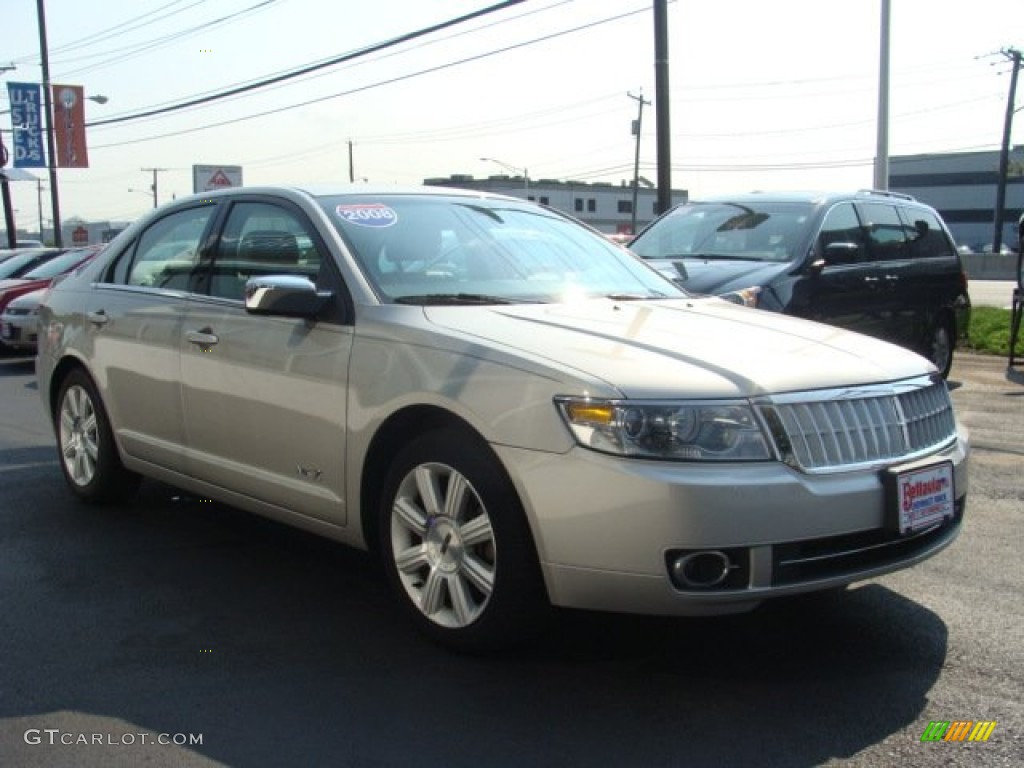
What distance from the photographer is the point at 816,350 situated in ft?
12.4

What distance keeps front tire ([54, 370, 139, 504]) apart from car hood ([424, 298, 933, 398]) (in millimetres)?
2461

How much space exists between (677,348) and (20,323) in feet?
38.0

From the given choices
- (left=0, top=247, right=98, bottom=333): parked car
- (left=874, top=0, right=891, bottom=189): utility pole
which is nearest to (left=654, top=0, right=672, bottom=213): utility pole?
(left=874, top=0, right=891, bottom=189): utility pole

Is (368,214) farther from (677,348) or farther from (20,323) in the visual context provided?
(20,323)

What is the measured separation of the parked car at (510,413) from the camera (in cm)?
323

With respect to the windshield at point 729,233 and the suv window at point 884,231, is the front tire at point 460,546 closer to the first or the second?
the windshield at point 729,233

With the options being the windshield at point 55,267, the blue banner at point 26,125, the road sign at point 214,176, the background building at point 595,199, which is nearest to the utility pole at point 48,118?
the blue banner at point 26,125

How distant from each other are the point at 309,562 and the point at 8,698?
1.60 m

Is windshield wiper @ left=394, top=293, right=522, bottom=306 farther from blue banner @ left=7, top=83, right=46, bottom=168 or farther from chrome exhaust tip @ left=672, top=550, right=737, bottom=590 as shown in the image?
blue banner @ left=7, top=83, right=46, bottom=168

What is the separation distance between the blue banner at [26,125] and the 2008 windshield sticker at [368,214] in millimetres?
31551

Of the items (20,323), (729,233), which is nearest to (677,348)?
(729,233)

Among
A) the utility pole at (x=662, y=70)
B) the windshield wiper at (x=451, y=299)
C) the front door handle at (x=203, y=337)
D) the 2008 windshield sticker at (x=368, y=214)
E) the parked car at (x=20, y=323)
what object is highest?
the utility pole at (x=662, y=70)

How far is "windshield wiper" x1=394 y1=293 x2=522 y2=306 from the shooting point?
4.13m

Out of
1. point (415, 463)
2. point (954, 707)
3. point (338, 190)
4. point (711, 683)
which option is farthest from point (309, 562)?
point (954, 707)
